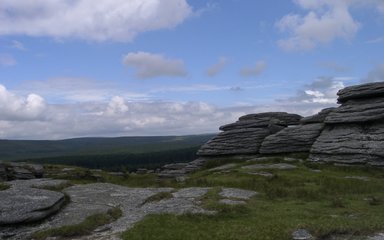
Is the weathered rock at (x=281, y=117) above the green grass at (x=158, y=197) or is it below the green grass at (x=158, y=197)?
above

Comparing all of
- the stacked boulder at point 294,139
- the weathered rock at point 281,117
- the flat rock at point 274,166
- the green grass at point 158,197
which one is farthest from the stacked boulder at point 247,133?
the green grass at point 158,197

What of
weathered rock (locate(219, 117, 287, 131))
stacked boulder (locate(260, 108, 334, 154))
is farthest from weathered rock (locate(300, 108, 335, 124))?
weathered rock (locate(219, 117, 287, 131))

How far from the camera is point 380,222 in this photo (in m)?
24.7

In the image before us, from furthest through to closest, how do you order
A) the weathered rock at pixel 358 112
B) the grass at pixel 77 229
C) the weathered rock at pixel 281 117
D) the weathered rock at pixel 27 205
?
the weathered rock at pixel 281 117 < the weathered rock at pixel 358 112 < the weathered rock at pixel 27 205 < the grass at pixel 77 229

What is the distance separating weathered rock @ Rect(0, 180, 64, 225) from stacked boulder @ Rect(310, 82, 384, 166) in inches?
1350

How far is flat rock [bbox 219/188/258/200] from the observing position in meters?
33.4

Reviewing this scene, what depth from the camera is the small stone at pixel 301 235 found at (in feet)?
72.2

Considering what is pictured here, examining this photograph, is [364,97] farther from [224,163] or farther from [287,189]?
[287,189]

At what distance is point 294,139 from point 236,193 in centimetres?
2858

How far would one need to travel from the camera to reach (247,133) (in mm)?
67375

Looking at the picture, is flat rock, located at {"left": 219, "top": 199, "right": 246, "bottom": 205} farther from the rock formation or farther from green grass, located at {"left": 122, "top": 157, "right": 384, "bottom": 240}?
the rock formation

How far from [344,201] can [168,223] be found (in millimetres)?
13915

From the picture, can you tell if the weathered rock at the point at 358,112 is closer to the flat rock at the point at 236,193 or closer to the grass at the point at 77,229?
the flat rock at the point at 236,193

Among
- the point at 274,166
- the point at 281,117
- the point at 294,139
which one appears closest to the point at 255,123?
the point at 281,117
